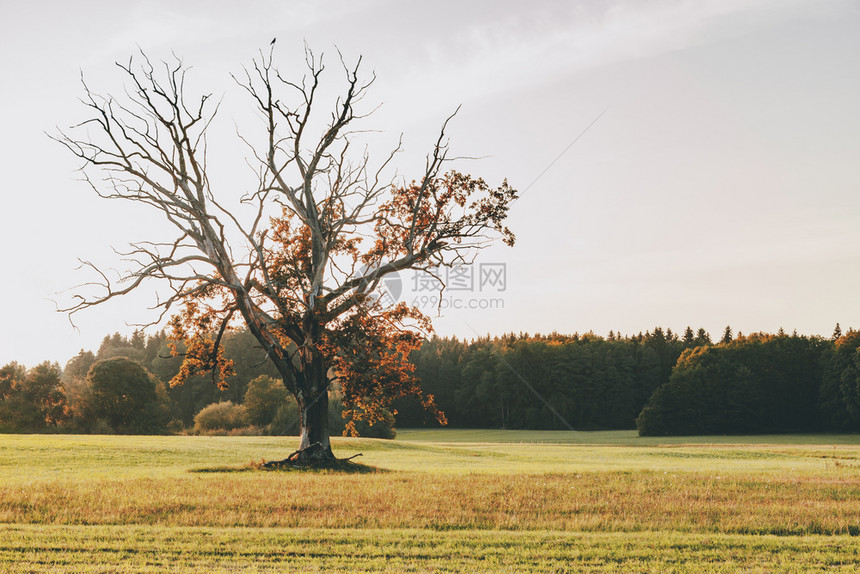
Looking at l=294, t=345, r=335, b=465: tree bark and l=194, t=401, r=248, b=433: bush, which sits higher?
l=294, t=345, r=335, b=465: tree bark

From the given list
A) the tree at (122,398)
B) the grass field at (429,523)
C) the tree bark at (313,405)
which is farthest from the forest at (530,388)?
the grass field at (429,523)

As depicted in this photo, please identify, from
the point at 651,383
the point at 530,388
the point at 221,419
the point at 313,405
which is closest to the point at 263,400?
the point at 221,419

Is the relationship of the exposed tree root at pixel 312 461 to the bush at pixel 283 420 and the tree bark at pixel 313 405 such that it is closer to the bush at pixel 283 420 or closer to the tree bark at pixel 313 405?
the tree bark at pixel 313 405

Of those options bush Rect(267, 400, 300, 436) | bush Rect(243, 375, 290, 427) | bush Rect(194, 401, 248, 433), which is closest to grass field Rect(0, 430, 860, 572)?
bush Rect(267, 400, 300, 436)

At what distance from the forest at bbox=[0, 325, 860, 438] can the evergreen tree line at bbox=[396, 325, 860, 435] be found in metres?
0.17

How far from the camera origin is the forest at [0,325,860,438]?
56.0 meters

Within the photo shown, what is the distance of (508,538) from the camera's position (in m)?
10.3

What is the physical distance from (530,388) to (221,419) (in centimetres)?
4214

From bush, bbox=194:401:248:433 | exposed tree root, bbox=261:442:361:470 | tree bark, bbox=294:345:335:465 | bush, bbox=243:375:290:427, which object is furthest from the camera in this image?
bush, bbox=194:401:248:433

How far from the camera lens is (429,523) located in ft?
37.9

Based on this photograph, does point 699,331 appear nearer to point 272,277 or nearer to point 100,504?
point 272,277

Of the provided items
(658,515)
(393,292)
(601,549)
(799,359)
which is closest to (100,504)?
(601,549)

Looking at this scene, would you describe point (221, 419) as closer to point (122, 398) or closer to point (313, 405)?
point (122, 398)

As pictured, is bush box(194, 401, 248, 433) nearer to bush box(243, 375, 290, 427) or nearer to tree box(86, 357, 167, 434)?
bush box(243, 375, 290, 427)
